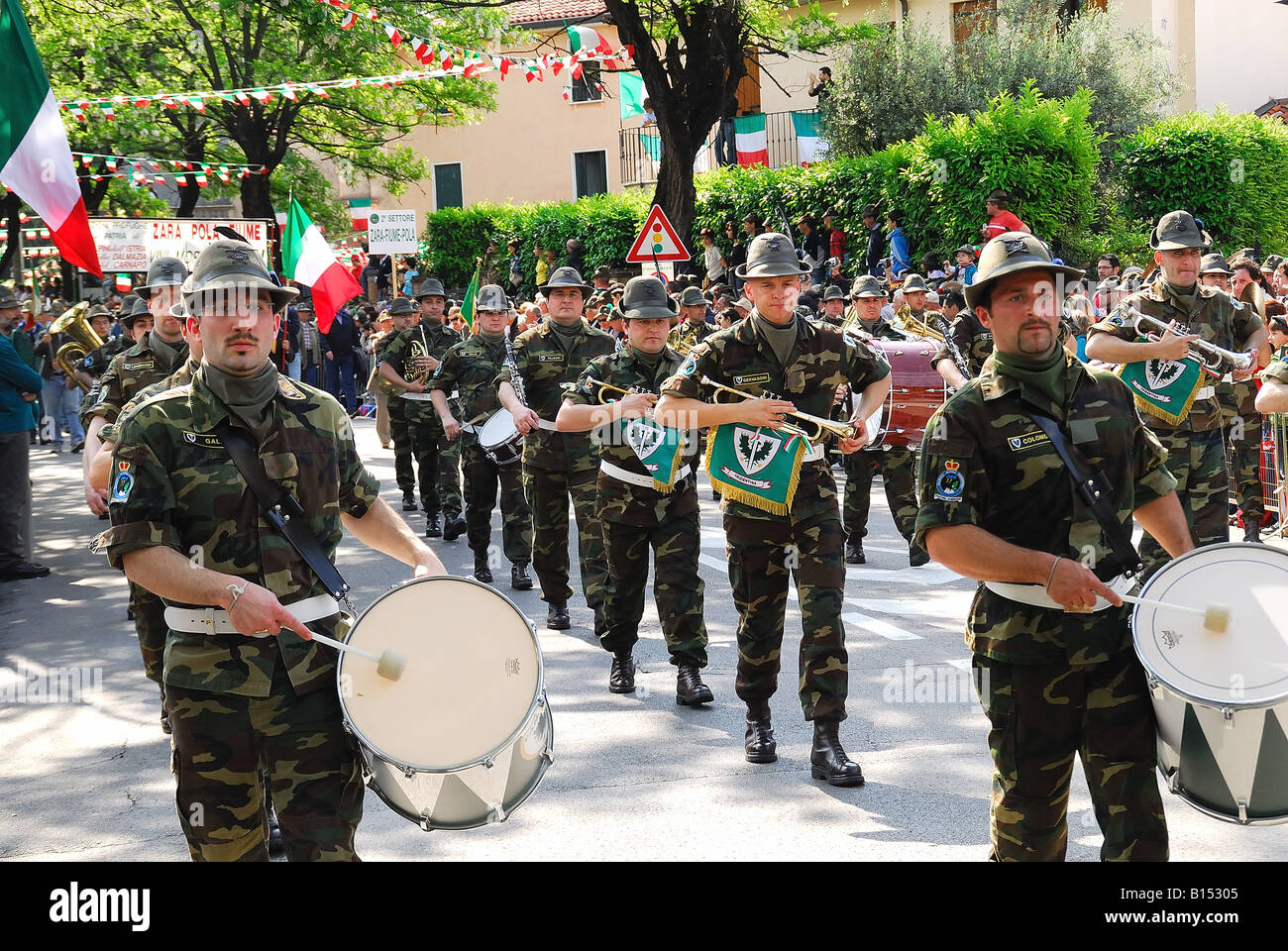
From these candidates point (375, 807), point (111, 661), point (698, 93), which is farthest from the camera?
point (698, 93)

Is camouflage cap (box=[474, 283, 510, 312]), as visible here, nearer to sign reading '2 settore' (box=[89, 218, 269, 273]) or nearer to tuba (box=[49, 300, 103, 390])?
tuba (box=[49, 300, 103, 390])

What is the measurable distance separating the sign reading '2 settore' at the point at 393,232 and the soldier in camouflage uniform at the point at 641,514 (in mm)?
17998

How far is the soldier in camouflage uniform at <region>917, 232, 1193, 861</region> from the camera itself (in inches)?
164

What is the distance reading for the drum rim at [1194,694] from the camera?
3.74 meters

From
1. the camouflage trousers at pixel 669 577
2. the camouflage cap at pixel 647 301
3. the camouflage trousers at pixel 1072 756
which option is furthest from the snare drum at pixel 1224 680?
the camouflage cap at pixel 647 301

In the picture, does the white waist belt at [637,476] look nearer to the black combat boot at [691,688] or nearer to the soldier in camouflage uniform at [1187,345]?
the black combat boot at [691,688]

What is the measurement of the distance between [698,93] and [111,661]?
1549 cm

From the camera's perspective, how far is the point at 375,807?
6.37 m

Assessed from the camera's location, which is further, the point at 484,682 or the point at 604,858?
the point at 604,858

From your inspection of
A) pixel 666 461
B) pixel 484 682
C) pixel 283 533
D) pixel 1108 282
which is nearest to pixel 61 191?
pixel 666 461

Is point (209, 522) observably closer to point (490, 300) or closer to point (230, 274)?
point (230, 274)

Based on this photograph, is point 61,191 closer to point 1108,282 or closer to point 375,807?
point 375,807

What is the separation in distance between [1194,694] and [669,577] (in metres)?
4.32

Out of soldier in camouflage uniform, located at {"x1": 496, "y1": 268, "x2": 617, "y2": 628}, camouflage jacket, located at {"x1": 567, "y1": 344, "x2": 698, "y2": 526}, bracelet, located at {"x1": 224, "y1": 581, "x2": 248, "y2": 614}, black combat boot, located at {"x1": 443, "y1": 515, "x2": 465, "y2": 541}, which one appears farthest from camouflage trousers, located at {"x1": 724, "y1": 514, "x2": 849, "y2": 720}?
black combat boot, located at {"x1": 443, "y1": 515, "x2": 465, "y2": 541}
